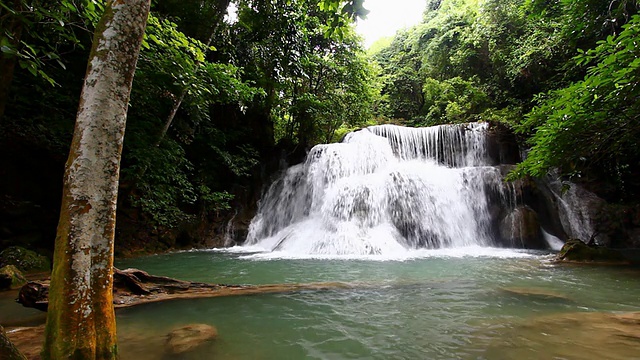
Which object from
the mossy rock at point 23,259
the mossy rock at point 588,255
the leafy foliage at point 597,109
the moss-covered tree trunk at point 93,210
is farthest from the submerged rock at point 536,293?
the mossy rock at point 23,259

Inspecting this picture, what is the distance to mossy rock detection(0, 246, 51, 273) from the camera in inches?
235

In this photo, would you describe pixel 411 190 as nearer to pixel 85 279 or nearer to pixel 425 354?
pixel 425 354

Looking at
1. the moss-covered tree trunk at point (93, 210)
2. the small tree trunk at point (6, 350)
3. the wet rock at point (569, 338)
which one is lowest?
the wet rock at point (569, 338)

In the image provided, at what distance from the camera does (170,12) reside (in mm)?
→ 9000

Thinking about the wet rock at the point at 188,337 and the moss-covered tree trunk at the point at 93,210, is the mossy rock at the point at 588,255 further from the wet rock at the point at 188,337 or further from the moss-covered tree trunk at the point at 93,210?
the moss-covered tree trunk at the point at 93,210

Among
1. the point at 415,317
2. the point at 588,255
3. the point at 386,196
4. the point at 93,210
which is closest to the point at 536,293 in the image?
the point at 415,317

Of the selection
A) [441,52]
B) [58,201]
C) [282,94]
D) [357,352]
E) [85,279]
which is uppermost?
[441,52]

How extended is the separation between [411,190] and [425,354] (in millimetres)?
8807

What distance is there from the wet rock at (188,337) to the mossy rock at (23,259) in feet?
18.4

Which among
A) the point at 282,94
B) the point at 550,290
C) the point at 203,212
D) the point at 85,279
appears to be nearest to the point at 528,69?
the point at 282,94

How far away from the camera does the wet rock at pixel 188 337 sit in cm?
242

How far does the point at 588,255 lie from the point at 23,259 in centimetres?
1195

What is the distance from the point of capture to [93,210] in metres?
1.68

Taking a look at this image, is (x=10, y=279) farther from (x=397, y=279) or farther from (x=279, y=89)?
(x=279, y=89)
